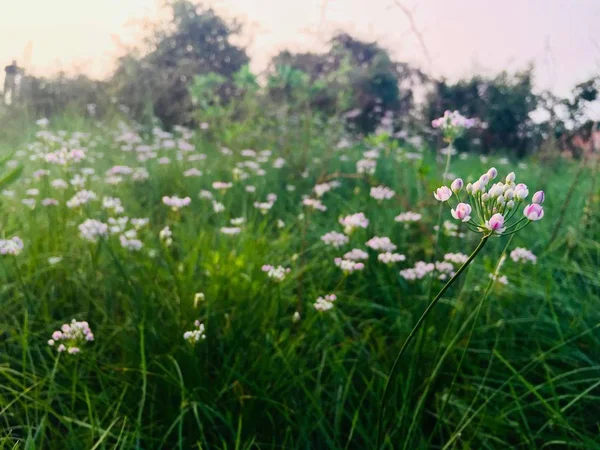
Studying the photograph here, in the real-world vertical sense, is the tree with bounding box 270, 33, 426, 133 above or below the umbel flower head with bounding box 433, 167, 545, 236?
below

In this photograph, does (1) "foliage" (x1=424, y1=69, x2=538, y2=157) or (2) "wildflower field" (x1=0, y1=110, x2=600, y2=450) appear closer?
(2) "wildflower field" (x1=0, y1=110, x2=600, y2=450)

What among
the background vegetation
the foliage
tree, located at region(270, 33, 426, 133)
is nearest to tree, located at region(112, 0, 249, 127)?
tree, located at region(270, 33, 426, 133)

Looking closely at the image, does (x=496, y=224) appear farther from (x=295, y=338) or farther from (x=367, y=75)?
(x=367, y=75)

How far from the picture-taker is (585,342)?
78.2 inches

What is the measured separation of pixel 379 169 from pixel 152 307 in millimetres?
3183

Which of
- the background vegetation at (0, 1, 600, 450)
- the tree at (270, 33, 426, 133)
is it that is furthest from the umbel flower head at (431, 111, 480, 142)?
the tree at (270, 33, 426, 133)

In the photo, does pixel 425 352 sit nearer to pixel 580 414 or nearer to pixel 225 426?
pixel 580 414

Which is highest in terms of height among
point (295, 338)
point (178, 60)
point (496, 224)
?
Result: point (496, 224)

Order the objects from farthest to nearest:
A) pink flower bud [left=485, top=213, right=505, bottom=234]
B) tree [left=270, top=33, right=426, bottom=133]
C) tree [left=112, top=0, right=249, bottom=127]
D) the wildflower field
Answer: tree [left=112, top=0, right=249, bottom=127], tree [left=270, top=33, right=426, bottom=133], the wildflower field, pink flower bud [left=485, top=213, right=505, bottom=234]

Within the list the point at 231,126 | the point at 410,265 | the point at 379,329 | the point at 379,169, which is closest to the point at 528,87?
the point at 379,169

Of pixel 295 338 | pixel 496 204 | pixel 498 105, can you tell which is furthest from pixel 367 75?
pixel 496 204

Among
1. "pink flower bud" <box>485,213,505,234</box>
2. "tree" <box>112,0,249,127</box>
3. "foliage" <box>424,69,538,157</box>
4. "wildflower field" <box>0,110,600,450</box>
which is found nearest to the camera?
"pink flower bud" <box>485,213,505,234</box>

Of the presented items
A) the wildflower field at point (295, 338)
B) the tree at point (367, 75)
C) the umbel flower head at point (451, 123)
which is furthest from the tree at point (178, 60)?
the umbel flower head at point (451, 123)

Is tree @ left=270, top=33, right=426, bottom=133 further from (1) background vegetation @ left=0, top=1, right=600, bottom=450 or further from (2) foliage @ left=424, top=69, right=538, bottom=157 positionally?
(1) background vegetation @ left=0, top=1, right=600, bottom=450
